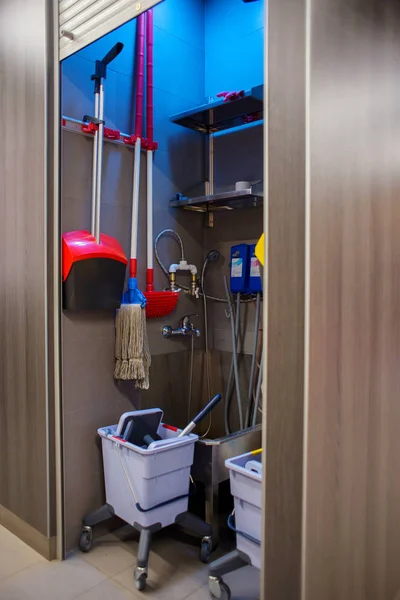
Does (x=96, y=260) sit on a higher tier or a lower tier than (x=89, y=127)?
lower

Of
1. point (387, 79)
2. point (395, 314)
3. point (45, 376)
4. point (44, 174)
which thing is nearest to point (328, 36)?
point (387, 79)

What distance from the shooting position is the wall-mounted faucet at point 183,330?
2.88m

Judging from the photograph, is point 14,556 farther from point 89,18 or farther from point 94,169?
point 89,18

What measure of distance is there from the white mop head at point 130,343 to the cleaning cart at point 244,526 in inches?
26.4

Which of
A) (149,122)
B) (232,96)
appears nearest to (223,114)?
(232,96)

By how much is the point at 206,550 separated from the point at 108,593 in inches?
18.4

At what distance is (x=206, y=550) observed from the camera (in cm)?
224

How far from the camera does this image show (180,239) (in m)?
2.96

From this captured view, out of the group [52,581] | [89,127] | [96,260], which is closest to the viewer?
[52,581]

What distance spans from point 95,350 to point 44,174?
0.86 metres

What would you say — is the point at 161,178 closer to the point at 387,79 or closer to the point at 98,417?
the point at 98,417

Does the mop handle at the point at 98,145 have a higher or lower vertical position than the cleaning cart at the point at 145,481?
higher

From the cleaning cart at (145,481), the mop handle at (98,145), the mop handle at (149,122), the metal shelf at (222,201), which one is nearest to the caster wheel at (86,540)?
the cleaning cart at (145,481)

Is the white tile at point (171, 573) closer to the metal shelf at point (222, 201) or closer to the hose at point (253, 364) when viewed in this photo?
the hose at point (253, 364)
